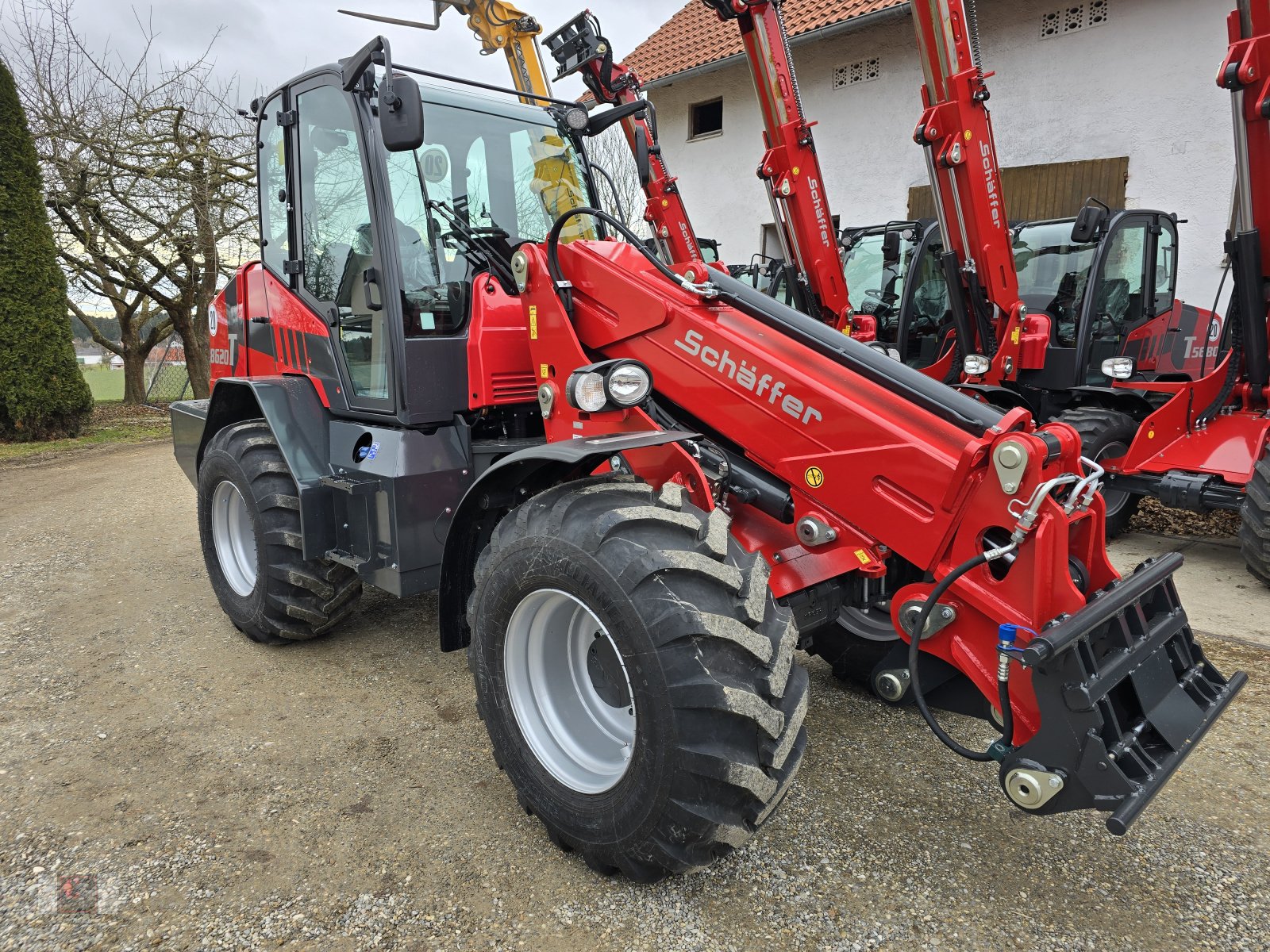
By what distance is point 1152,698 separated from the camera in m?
2.18

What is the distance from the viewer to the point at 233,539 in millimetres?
4367

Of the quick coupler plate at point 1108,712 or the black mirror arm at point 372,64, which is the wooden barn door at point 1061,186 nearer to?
the black mirror arm at point 372,64

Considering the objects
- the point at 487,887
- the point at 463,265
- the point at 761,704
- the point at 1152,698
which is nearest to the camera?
the point at 761,704

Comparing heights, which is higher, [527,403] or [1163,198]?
[1163,198]

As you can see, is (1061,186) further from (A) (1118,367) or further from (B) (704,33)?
(B) (704,33)

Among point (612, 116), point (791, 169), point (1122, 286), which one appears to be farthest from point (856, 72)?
point (612, 116)

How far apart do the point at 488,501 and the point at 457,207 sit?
4.51 ft

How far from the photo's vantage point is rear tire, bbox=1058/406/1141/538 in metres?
5.89

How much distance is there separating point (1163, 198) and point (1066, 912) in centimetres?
1030

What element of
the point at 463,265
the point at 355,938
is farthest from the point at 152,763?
the point at 463,265

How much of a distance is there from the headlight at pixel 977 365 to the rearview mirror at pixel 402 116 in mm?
5523

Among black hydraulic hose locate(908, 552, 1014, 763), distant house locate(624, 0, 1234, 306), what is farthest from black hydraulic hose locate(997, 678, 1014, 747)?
distant house locate(624, 0, 1234, 306)

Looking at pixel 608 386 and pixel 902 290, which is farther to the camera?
pixel 902 290

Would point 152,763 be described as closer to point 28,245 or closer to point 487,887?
point 487,887
